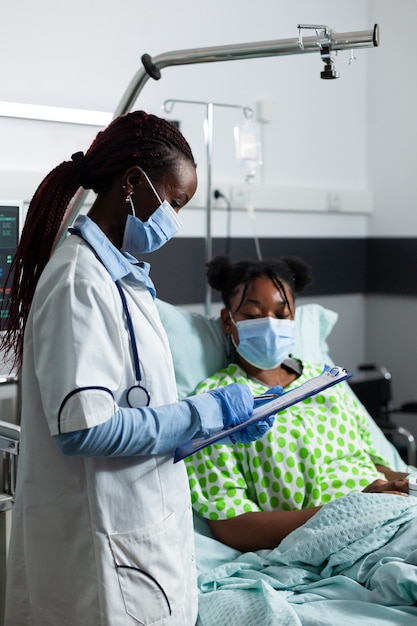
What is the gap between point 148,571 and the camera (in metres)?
1.41

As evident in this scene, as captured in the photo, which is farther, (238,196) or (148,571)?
(238,196)

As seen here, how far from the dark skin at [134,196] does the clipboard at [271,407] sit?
0.39 meters

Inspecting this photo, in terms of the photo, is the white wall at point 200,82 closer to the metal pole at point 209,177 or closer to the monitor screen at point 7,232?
the metal pole at point 209,177

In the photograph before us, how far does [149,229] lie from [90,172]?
0.53 ft

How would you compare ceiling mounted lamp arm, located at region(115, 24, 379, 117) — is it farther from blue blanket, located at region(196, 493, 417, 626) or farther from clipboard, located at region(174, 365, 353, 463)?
blue blanket, located at region(196, 493, 417, 626)

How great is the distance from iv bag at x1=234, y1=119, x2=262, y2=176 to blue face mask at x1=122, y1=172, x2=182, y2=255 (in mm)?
1713

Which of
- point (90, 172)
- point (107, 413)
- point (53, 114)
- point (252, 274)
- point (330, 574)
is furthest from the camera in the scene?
point (53, 114)

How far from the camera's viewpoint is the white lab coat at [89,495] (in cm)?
132

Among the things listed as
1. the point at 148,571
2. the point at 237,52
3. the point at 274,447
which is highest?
the point at 237,52

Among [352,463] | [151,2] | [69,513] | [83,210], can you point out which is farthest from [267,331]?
[151,2]

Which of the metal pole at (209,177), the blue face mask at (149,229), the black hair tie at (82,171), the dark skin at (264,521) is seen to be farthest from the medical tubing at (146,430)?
the metal pole at (209,177)

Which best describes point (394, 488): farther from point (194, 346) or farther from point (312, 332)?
point (312, 332)

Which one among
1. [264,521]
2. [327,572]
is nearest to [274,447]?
[264,521]

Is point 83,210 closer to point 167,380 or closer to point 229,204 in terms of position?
point 229,204
